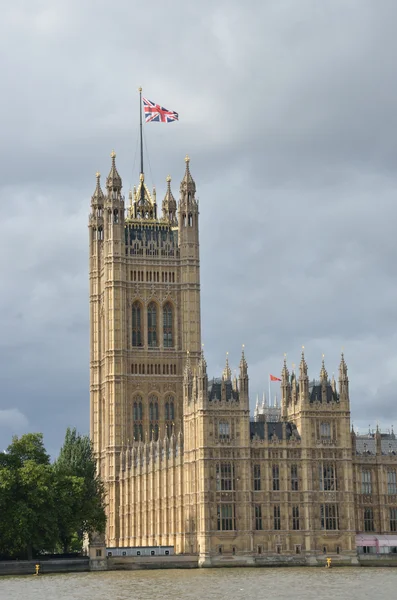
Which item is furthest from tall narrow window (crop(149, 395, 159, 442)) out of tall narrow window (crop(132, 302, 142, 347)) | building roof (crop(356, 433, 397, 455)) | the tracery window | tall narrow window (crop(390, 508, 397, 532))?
the tracery window

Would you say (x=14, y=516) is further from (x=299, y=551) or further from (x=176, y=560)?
(x=299, y=551)

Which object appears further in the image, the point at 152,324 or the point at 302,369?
the point at 152,324

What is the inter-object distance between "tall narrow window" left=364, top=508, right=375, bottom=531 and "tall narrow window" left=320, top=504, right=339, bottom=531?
882 centimetres

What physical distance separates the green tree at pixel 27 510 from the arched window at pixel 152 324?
52.0m

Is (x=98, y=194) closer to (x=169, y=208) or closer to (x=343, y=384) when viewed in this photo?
(x=169, y=208)

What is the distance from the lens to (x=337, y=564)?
13125 cm

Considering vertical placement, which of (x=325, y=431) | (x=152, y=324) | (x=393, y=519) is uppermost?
(x=152, y=324)

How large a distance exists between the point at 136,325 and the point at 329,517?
57.0m

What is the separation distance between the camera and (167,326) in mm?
185250

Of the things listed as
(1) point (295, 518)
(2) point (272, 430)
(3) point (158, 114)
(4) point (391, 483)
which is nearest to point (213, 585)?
(1) point (295, 518)

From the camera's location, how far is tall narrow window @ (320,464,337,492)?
135875 mm

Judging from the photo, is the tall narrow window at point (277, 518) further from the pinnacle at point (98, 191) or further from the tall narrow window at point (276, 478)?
the pinnacle at point (98, 191)

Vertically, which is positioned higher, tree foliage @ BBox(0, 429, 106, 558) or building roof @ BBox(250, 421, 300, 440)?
building roof @ BBox(250, 421, 300, 440)

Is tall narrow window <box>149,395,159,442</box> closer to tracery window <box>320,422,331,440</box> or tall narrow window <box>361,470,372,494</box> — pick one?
tall narrow window <box>361,470,372,494</box>
